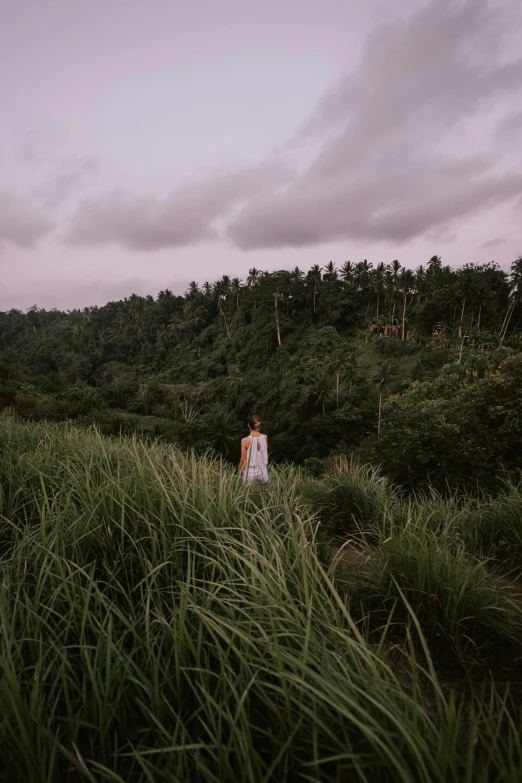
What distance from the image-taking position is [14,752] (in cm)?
83

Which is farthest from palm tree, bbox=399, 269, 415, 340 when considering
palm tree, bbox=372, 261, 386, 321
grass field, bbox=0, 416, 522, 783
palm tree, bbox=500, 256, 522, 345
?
grass field, bbox=0, 416, 522, 783

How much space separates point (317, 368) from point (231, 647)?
4760cm

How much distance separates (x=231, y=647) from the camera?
3.39 feet

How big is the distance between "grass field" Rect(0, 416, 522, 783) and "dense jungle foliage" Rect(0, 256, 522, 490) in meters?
9.19

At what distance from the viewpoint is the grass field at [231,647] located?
32.3 inches

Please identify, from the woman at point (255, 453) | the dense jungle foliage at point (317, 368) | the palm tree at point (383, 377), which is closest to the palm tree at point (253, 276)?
the dense jungle foliage at point (317, 368)

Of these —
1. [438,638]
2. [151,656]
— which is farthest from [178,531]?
[438,638]

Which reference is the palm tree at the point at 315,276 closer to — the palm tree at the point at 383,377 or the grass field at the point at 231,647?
the palm tree at the point at 383,377

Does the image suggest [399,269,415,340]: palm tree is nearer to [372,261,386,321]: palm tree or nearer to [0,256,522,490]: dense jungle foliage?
[0,256,522,490]: dense jungle foliage

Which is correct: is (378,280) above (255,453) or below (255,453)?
above

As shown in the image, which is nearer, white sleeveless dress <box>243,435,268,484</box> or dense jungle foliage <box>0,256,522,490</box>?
white sleeveless dress <box>243,435,268,484</box>

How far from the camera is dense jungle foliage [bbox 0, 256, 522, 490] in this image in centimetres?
1188

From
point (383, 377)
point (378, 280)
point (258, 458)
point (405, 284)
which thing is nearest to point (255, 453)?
point (258, 458)

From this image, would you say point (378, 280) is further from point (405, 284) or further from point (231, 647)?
point (231, 647)
